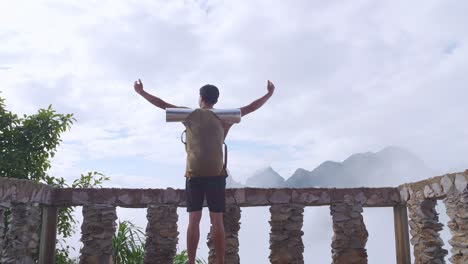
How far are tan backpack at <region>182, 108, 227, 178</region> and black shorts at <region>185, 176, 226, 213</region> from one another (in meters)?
0.06

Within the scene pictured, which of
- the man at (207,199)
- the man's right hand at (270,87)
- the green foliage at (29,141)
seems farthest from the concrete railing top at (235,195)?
the green foliage at (29,141)

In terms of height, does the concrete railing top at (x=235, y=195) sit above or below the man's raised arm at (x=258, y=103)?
below

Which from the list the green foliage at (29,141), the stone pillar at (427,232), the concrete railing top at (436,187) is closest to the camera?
the concrete railing top at (436,187)

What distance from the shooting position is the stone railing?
214 inches

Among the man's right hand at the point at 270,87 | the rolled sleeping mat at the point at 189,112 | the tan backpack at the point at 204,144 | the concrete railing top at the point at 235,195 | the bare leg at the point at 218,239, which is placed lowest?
the bare leg at the point at 218,239

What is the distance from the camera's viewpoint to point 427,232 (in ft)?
18.1

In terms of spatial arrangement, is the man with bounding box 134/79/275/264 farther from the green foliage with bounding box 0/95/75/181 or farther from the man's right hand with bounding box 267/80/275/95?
the green foliage with bounding box 0/95/75/181

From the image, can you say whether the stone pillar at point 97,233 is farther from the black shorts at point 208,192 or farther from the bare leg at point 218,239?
the bare leg at point 218,239

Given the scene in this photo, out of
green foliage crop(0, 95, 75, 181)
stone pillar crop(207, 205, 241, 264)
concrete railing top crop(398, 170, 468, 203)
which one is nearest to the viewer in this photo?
concrete railing top crop(398, 170, 468, 203)

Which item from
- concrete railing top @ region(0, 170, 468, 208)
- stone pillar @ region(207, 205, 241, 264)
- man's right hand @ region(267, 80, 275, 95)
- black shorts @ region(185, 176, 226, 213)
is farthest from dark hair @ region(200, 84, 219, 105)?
stone pillar @ region(207, 205, 241, 264)

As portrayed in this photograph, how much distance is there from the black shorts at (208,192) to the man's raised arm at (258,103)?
2.57 feet

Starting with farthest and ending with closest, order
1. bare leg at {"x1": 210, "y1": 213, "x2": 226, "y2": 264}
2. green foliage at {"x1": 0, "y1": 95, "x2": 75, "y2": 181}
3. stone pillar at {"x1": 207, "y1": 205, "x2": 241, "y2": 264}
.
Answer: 1. green foliage at {"x1": 0, "y1": 95, "x2": 75, "y2": 181}
2. stone pillar at {"x1": 207, "y1": 205, "x2": 241, "y2": 264}
3. bare leg at {"x1": 210, "y1": 213, "x2": 226, "y2": 264}

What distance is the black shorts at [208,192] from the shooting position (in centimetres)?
449

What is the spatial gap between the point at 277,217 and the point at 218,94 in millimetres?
1697
